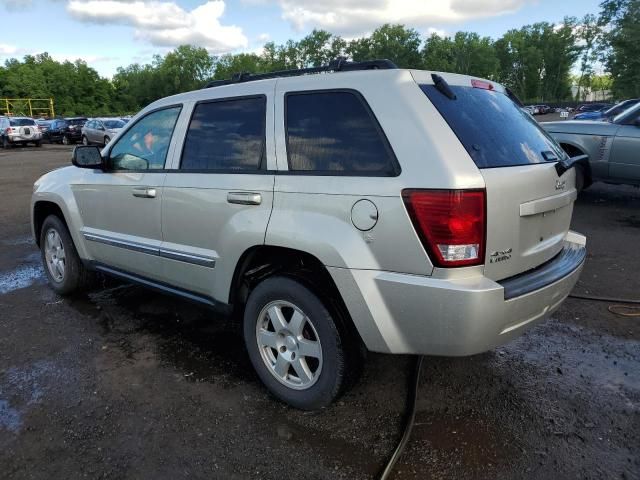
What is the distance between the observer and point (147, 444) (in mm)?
2686

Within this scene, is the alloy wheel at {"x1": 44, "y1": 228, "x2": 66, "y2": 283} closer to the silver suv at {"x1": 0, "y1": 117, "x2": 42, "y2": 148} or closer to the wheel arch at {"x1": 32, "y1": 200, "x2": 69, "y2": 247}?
the wheel arch at {"x1": 32, "y1": 200, "x2": 69, "y2": 247}

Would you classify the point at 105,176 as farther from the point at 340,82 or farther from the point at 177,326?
the point at 340,82

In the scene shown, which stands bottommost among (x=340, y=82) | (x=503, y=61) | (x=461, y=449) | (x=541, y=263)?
(x=461, y=449)

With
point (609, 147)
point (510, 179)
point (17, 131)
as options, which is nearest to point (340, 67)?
point (510, 179)

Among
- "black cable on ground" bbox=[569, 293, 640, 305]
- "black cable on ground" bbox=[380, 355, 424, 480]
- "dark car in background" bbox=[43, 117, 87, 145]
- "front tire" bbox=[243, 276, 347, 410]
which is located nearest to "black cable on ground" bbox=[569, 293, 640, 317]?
"black cable on ground" bbox=[569, 293, 640, 305]

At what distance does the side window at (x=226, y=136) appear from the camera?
10.3 ft

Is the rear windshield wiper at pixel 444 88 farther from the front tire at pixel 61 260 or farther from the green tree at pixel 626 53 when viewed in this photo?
the green tree at pixel 626 53

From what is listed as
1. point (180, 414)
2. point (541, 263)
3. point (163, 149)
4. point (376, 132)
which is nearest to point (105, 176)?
point (163, 149)

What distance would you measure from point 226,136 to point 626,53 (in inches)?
2434

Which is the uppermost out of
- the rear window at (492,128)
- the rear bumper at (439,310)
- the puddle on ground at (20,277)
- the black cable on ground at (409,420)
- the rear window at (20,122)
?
the rear window at (20,122)

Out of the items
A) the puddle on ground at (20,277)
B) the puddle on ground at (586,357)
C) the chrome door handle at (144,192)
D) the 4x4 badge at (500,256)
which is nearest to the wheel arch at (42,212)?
the puddle on ground at (20,277)

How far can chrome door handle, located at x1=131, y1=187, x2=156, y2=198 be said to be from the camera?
367cm

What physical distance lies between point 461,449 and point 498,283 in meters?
0.88

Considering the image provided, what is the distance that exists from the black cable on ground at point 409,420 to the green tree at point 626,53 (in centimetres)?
5786
